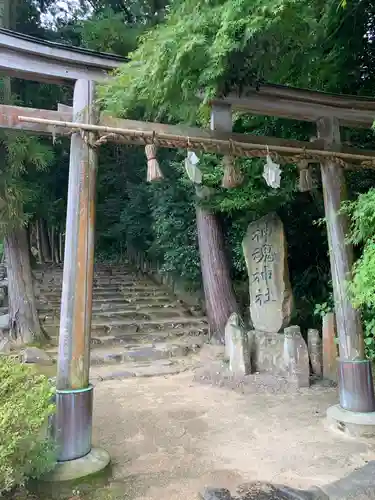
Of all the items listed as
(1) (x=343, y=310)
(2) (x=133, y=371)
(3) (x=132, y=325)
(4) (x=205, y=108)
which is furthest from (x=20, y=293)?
(1) (x=343, y=310)

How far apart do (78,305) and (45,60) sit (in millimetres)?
2074

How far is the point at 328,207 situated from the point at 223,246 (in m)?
3.78

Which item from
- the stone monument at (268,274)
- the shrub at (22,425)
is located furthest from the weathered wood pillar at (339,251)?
the shrub at (22,425)

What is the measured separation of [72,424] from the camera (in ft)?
9.93

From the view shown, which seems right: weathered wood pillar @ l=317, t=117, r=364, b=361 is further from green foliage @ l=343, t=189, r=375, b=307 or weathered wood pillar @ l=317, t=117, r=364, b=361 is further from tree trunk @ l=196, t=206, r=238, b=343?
tree trunk @ l=196, t=206, r=238, b=343

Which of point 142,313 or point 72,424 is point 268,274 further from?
point 142,313

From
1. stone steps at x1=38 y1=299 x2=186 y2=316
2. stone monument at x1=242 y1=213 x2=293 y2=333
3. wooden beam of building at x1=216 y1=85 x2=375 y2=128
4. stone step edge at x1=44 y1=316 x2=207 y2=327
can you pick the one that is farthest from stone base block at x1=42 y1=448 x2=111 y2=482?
stone steps at x1=38 y1=299 x2=186 y2=316

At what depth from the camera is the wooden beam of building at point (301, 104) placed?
403cm

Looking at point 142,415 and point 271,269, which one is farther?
point 271,269

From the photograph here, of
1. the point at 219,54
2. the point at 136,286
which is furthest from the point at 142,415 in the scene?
the point at 136,286

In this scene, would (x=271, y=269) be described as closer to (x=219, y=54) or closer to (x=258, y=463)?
(x=258, y=463)

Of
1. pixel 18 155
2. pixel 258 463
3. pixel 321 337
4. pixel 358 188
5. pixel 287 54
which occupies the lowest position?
pixel 258 463

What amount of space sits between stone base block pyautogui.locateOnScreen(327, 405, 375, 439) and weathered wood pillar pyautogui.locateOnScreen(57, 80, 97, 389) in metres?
2.46

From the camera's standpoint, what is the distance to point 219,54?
2939 mm
